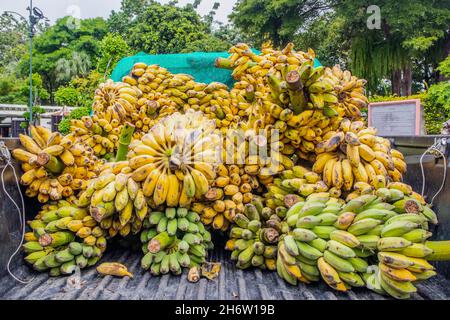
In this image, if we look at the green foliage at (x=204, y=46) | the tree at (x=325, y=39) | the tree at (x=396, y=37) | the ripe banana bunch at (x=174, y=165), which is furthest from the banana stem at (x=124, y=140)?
the tree at (x=325, y=39)

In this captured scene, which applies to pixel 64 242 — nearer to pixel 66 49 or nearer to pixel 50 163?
pixel 50 163

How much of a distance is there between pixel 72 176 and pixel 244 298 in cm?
121

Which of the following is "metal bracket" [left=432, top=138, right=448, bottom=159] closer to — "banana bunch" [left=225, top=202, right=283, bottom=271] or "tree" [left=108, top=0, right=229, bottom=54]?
"banana bunch" [left=225, top=202, right=283, bottom=271]

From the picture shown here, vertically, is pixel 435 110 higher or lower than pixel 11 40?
lower

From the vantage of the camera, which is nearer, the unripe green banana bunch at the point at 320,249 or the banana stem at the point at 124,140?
the unripe green banana bunch at the point at 320,249

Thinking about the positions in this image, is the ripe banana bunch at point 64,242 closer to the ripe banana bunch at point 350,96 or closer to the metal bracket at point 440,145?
the ripe banana bunch at point 350,96

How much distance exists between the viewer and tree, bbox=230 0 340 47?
587 inches

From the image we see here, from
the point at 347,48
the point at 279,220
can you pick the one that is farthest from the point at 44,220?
the point at 347,48

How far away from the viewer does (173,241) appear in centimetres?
186

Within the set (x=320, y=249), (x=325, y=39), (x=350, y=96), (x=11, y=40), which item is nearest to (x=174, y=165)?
(x=320, y=249)

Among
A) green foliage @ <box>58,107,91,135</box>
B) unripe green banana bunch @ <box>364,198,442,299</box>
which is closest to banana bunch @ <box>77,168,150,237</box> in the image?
unripe green banana bunch @ <box>364,198,442,299</box>

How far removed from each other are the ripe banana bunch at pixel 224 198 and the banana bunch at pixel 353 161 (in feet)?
1.41

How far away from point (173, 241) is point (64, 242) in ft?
1.82

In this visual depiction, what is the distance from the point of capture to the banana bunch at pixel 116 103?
2.61m
